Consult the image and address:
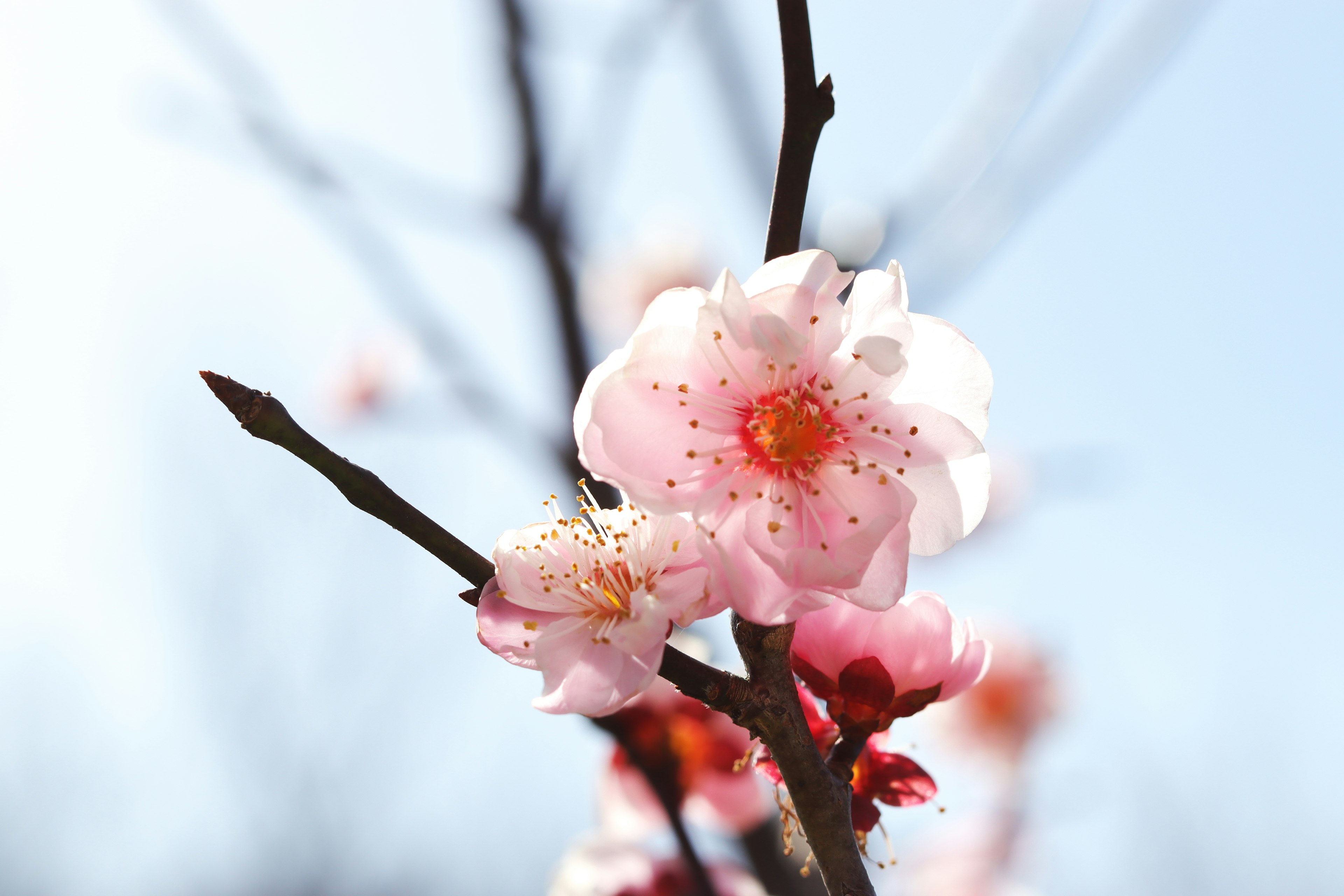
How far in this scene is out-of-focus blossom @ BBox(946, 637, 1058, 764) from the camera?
2338 mm

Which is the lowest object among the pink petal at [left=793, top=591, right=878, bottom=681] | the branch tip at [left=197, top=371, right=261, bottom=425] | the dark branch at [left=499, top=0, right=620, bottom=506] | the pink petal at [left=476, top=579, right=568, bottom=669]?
the pink petal at [left=476, top=579, right=568, bottom=669]

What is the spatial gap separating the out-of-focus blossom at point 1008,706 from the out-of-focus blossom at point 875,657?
1.86 meters

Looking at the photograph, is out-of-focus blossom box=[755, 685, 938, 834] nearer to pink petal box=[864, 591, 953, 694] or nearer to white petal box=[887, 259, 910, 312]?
pink petal box=[864, 591, 953, 694]

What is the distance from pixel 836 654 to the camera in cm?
60

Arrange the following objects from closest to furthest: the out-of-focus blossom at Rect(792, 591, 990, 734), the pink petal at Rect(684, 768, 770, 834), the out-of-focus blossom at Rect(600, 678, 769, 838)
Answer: the out-of-focus blossom at Rect(792, 591, 990, 734), the out-of-focus blossom at Rect(600, 678, 769, 838), the pink petal at Rect(684, 768, 770, 834)

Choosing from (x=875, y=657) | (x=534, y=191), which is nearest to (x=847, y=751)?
(x=875, y=657)

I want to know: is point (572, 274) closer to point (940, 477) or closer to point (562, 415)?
point (562, 415)

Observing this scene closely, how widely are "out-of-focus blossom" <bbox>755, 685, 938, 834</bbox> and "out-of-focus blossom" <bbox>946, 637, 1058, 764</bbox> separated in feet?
5.89

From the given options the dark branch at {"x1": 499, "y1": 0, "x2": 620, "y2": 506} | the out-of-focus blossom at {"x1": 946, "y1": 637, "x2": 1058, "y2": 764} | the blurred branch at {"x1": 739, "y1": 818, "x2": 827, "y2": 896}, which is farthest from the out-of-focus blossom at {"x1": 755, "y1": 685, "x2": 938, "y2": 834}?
the out-of-focus blossom at {"x1": 946, "y1": 637, "x2": 1058, "y2": 764}

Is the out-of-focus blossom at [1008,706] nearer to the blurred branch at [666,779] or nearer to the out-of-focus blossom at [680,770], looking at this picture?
the out-of-focus blossom at [680,770]

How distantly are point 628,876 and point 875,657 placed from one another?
30.7 inches

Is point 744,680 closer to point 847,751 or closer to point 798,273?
point 847,751

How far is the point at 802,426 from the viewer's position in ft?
2.07

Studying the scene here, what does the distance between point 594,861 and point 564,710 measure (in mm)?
855
